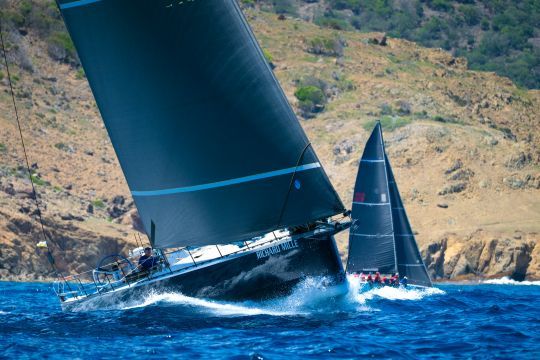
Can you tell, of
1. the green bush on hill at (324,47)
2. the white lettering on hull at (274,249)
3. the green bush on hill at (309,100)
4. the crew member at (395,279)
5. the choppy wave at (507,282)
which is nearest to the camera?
the white lettering on hull at (274,249)

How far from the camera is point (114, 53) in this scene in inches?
933

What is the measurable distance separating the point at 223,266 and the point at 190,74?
4.32 meters

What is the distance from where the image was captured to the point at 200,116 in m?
23.3

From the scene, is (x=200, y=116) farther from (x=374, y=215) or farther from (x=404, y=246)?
(x=404, y=246)

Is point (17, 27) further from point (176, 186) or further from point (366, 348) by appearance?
point (366, 348)

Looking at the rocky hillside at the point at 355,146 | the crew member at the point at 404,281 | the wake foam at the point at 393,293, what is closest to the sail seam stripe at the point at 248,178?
the wake foam at the point at 393,293

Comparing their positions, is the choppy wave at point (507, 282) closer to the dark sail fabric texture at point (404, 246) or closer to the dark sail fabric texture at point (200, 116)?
the dark sail fabric texture at point (404, 246)

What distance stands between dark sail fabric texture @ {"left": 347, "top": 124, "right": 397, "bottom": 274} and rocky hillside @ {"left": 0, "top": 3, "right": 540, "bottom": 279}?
1641 cm

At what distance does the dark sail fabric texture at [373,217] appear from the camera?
124 ft

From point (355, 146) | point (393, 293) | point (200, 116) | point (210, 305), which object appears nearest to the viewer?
point (200, 116)

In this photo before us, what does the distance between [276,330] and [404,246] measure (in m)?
18.8

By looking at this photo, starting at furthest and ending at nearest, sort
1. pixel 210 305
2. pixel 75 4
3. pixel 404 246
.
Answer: pixel 404 246
pixel 210 305
pixel 75 4

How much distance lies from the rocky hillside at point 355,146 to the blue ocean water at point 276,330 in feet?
82.1

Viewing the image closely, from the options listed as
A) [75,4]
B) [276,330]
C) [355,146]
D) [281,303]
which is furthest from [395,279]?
[355,146]
